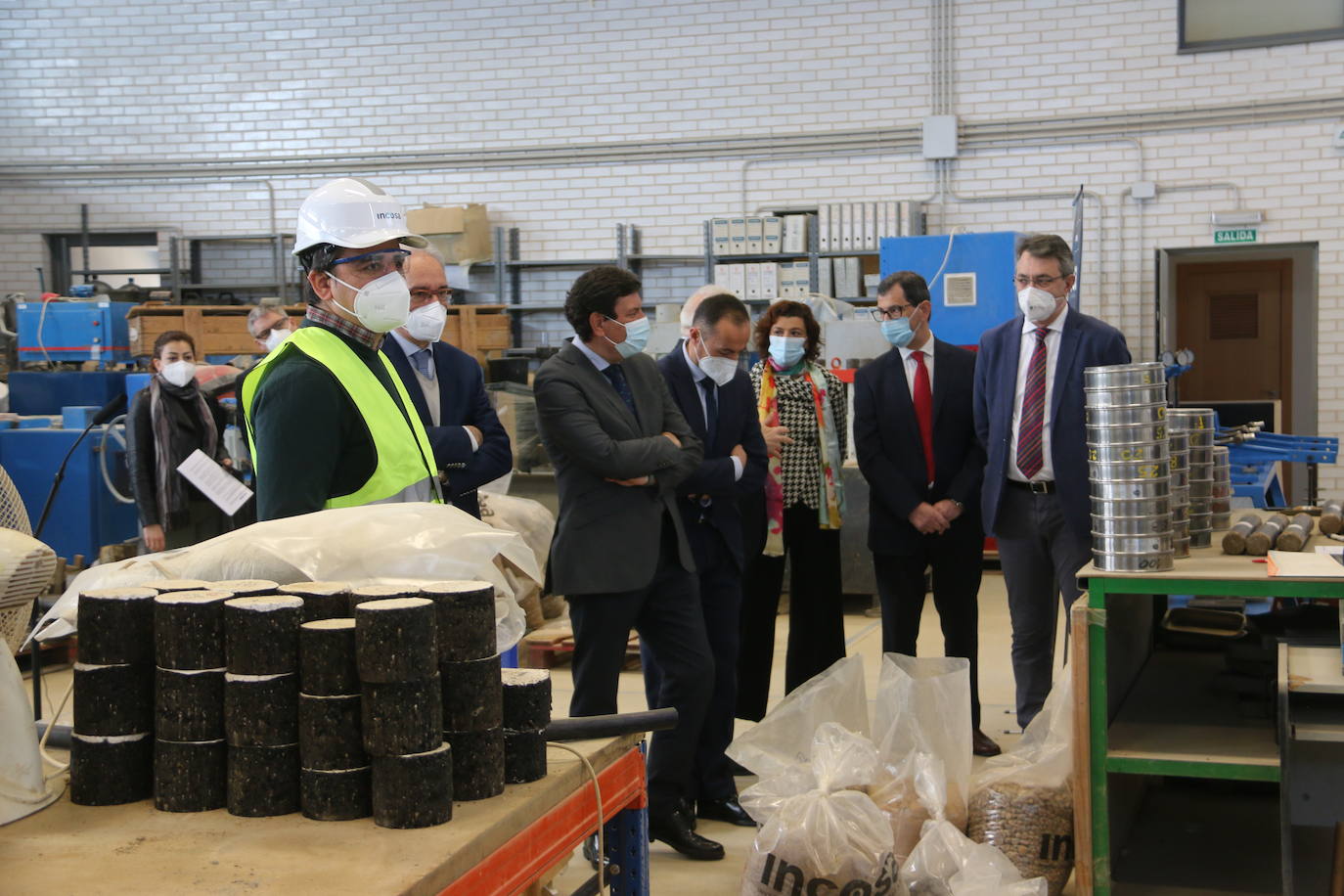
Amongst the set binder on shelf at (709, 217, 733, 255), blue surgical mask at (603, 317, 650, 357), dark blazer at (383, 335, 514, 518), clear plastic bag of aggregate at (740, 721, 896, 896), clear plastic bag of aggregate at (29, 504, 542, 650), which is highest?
binder on shelf at (709, 217, 733, 255)


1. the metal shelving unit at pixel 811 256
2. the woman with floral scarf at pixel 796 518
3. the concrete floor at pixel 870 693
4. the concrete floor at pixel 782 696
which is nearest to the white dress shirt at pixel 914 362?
the woman with floral scarf at pixel 796 518

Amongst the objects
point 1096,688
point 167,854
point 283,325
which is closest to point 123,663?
point 167,854

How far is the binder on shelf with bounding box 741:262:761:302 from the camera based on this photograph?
944cm

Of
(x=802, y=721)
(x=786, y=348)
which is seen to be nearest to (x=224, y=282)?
(x=786, y=348)

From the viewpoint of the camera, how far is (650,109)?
1021 cm

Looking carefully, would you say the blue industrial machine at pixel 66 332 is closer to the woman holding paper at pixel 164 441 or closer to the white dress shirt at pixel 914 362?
the woman holding paper at pixel 164 441

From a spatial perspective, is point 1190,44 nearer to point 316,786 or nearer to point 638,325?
point 638,325

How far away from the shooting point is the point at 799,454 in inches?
157

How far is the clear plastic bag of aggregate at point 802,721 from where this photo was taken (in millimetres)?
2832

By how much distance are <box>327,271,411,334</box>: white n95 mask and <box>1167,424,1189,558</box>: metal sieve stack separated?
5.33ft

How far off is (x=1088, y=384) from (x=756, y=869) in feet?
3.92

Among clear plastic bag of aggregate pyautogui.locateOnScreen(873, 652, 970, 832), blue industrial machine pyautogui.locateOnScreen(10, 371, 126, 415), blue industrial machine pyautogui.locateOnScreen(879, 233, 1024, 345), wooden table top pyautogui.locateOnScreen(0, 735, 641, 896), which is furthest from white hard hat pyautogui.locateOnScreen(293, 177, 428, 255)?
blue industrial machine pyautogui.locateOnScreen(10, 371, 126, 415)

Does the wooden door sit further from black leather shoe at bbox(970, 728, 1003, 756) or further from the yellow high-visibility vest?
the yellow high-visibility vest

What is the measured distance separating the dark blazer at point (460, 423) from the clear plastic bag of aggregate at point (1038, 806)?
137 centimetres
